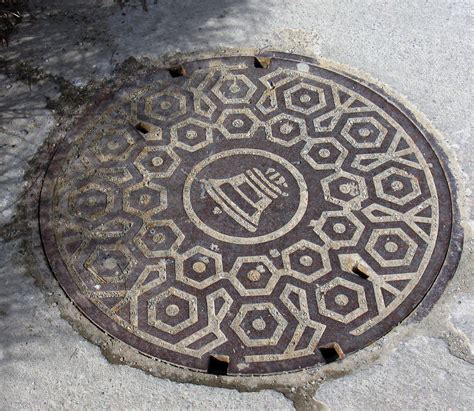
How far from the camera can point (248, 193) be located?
120 inches

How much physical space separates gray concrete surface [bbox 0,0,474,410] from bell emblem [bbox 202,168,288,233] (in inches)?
30.2

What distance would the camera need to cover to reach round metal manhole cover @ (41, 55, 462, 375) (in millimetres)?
2703

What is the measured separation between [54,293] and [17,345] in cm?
26

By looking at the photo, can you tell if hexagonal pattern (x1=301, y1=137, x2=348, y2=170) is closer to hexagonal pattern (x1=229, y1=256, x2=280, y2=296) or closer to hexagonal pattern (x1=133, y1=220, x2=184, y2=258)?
hexagonal pattern (x1=229, y1=256, x2=280, y2=296)

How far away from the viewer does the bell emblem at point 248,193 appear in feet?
9.78

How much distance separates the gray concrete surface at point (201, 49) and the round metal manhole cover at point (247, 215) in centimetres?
12

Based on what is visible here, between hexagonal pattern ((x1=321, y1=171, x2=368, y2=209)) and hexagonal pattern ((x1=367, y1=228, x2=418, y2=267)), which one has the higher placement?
hexagonal pattern ((x1=321, y1=171, x2=368, y2=209))

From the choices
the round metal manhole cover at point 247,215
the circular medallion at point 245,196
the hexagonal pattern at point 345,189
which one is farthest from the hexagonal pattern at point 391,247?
the circular medallion at point 245,196

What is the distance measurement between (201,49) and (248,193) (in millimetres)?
1038

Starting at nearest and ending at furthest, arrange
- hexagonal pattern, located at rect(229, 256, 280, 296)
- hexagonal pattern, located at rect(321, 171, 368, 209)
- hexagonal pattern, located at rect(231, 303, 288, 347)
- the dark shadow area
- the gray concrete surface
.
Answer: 1. the gray concrete surface
2. hexagonal pattern, located at rect(231, 303, 288, 347)
3. hexagonal pattern, located at rect(229, 256, 280, 296)
4. hexagonal pattern, located at rect(321, 171, 368, 209)
5. the dark shadow area

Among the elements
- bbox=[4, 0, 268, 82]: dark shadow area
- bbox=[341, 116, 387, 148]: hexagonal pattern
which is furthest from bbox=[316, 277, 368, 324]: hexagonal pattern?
bbox=[4, 0, 268, 82]: dark shadow area

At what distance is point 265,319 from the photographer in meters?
2.71

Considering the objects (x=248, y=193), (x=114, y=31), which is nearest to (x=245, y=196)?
(x=248, y=193)

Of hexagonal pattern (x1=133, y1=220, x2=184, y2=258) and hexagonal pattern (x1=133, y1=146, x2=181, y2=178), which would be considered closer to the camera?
hexagonal pattern (x1=133, y1=220, x2=184, y2=258)
